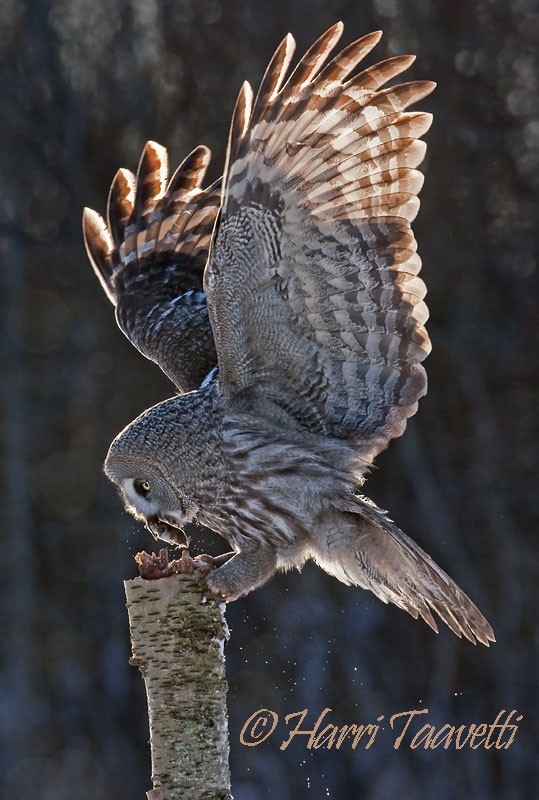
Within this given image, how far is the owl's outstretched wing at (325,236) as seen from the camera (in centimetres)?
317

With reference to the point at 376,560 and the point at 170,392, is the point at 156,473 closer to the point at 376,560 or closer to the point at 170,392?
the point at 376,560

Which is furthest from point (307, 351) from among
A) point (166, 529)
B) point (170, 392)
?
point (170, 392)

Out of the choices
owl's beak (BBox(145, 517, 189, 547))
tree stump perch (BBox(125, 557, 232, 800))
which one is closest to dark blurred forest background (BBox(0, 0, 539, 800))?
owl's beak (BBox(145, 517, 189, 547))

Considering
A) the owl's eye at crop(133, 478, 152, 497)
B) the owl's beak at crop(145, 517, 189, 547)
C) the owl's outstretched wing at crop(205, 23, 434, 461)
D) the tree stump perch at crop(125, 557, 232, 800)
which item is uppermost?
the owl's outstretched wing at crop(205, 23, 434, 461)

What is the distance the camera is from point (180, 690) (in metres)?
3.06

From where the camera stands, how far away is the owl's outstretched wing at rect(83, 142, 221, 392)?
4336 millimetres

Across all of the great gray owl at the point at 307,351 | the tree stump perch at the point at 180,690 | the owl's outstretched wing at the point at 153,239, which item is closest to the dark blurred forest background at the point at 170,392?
the owl's outstretched wing at the point at 153,239

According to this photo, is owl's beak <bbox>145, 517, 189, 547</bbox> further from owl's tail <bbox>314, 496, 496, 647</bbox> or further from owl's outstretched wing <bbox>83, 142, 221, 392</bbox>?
owl's outstretched wing <bbox>83, 142, 221, 392</bbox>

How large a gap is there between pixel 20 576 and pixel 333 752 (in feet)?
8.24

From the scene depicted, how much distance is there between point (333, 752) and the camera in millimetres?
7746

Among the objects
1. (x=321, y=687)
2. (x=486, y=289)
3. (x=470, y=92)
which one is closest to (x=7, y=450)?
(x=321, y=687)

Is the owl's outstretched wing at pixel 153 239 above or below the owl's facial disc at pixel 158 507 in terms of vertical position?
above

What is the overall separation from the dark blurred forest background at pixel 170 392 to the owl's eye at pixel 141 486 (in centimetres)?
419

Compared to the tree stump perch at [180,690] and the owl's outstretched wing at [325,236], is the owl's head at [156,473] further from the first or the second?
the tree stump perch at [180,690]
